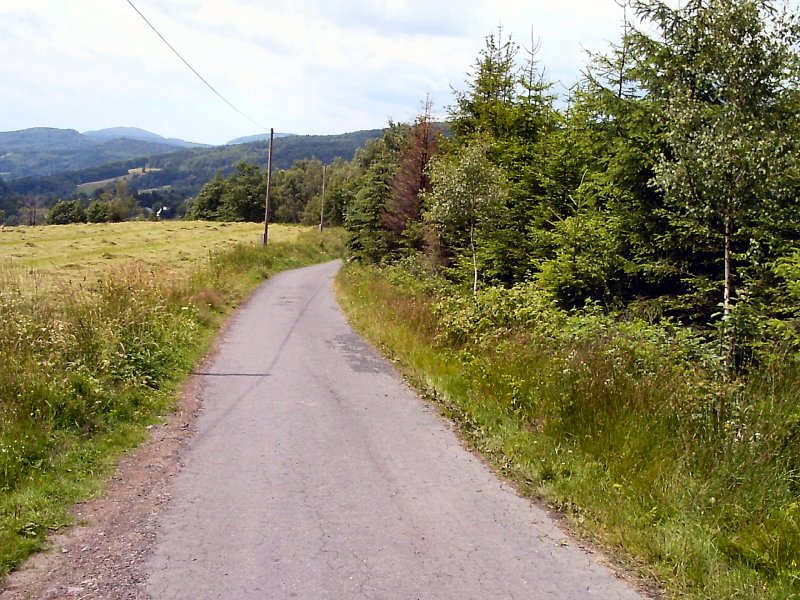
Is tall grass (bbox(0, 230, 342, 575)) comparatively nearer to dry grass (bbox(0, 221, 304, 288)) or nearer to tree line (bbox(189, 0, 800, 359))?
tree line (bbox(189, 0, 800, 359))

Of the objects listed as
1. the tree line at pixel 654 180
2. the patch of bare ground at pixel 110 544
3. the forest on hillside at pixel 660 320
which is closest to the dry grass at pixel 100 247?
the tree line at pixel 654 180

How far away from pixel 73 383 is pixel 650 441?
6185 mm

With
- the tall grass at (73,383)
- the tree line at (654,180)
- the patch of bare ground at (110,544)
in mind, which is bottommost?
the patch of bare ground at (110,544)

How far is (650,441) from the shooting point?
18.3ft

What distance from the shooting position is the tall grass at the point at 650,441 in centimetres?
406

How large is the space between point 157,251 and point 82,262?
908cm

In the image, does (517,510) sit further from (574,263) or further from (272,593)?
(574,263)

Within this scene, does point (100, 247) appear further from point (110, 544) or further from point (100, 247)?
point (110, 544)

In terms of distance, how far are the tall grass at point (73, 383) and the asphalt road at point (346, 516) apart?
0.84 meters

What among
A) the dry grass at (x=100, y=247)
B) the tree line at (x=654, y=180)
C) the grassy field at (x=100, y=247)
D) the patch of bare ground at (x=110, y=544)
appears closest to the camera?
the patch of bare ground at (x=110, y=544)

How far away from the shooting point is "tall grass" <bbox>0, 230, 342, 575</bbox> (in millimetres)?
4891

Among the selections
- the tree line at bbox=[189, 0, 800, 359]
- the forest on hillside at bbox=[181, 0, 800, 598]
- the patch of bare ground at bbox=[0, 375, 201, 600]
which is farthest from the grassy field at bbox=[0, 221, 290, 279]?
the patch of bare ground at bbox=[0, 375, 201, 600]

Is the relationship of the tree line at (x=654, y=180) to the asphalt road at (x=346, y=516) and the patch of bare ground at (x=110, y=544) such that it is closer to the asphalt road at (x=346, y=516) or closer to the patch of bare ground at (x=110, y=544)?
the asphalt road at (x=346, y=516)

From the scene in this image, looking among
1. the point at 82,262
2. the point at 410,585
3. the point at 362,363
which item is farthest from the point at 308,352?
the point at 82,262
